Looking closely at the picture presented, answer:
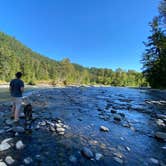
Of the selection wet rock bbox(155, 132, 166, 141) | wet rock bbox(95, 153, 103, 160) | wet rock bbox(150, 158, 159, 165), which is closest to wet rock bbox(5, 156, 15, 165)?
wet rock bbox(95, 153, 103, 160)

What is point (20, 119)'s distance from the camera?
8773 millimetres

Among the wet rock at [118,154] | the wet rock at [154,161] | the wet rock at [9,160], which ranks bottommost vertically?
the wet rock at [154,161]

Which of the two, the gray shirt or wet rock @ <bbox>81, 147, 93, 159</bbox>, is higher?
the gray shirt

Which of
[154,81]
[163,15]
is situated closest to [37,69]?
[154,81]

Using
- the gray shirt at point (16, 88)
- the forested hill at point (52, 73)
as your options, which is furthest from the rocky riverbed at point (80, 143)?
the forested hill at point (52, 73)

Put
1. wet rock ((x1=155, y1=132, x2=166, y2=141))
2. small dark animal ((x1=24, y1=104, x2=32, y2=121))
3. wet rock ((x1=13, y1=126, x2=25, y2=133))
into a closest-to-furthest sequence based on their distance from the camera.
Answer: wet rock ((x1=13, y1=126, x2=25, y2=133)) → wet rock ((x1=155, y1=132, x2=166, y2=141)) → small dark animal ((x1=24, y1=104, x2=32, y2=121))

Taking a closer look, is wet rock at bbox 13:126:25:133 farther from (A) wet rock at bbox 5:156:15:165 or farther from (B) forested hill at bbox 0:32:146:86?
(B) forested hill at bbox 0:32:146:86

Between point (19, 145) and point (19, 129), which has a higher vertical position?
A: point (19, 129)

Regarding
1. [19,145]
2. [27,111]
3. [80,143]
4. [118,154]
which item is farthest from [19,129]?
[118,154]

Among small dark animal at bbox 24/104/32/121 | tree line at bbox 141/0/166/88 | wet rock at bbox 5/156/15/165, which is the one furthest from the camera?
tree line at bbox 141/0/166/88

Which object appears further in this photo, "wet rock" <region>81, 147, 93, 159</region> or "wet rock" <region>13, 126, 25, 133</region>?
"wet rock" <region>13, 126, 25, 133</region>

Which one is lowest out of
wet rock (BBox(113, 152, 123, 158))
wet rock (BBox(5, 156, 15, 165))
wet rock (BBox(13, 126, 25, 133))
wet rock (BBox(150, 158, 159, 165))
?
wet rock (BBox(150, 158, 159, 165))

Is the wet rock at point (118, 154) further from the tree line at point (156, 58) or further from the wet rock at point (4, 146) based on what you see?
the tree line at point (156, 58)

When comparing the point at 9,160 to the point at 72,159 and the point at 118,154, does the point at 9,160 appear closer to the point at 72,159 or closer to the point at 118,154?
the point at 72,159
